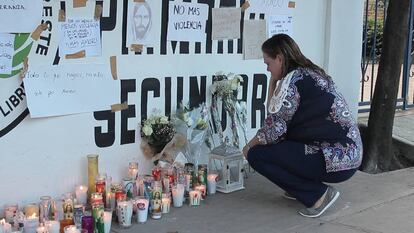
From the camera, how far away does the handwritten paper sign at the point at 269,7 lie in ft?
19.6

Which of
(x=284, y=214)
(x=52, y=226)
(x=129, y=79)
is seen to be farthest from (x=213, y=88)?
(x=52, y=226)

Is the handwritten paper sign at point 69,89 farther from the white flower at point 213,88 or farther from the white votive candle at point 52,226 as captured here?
the white flower at point 213,88

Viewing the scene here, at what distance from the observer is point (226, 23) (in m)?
5.73

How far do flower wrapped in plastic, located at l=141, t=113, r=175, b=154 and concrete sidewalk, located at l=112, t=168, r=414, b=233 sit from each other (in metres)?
0.62

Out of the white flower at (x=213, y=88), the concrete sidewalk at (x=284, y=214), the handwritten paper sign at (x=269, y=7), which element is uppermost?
the handwritten paper sign at (x=269, y=7)

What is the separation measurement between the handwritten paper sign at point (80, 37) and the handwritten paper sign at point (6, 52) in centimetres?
39

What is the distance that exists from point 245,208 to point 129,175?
3.23ft

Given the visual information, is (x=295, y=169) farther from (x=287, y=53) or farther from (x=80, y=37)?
(x=80, y=37)

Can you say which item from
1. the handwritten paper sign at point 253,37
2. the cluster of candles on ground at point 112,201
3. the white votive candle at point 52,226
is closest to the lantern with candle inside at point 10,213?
the cluster of candles on ground at point 112,201

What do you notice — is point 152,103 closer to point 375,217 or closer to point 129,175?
point 129,175

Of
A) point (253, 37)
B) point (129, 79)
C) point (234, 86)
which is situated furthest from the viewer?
point (253, 37)

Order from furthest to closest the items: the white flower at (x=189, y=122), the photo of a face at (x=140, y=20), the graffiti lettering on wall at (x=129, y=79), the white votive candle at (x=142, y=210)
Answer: the white flower at (x=189, y=122) < the photo of a face at (x=140, y=20) < the white votive candle at (x=142, y=210) < the graffiti lettering on wall at (x=129, y=79)

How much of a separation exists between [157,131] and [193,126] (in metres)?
0.35

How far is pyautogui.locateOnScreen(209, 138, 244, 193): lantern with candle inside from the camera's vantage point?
5205 mm
